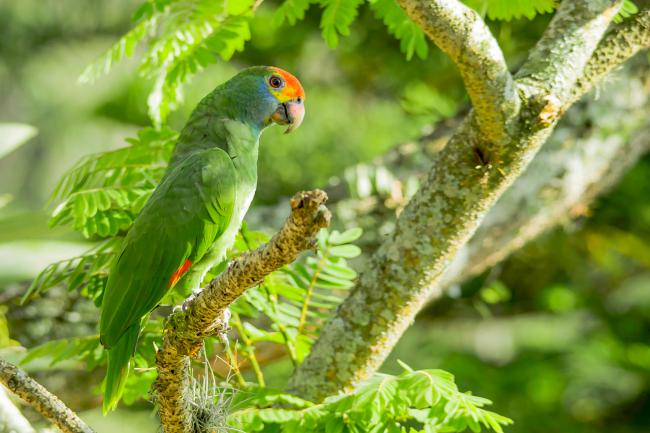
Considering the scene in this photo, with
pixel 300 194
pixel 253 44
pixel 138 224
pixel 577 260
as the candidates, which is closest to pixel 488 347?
pixel 577 260

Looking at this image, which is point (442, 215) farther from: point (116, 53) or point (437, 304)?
point (437, 304)

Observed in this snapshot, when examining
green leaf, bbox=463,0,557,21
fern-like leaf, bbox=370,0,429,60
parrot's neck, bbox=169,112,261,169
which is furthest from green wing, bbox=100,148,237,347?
green leaf, bbox=463,0,557,21

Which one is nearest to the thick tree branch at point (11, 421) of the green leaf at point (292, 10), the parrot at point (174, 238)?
the parrot at point (174, 238)

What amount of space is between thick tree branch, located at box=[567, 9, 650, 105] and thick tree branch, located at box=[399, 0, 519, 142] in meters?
0.27

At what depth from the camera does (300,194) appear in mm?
1549

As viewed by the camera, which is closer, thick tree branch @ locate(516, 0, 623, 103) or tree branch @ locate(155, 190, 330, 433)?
tree branch @ locate(155, 190, 330, 433)

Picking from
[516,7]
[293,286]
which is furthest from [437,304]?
[516,7]

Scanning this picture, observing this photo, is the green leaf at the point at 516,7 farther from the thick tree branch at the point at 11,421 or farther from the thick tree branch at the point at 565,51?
the thick tree branch at the point at 11,421

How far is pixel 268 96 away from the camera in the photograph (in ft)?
8.95

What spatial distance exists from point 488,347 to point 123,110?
362 centimetres

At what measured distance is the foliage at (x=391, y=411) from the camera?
1.99 meters

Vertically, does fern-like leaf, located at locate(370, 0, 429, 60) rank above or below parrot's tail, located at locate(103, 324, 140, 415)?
above

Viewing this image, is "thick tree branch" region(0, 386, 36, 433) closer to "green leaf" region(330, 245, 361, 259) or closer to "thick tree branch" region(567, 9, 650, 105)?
"green leaf" region(330, 245, 361, 259)

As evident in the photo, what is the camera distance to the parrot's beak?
277 cm
